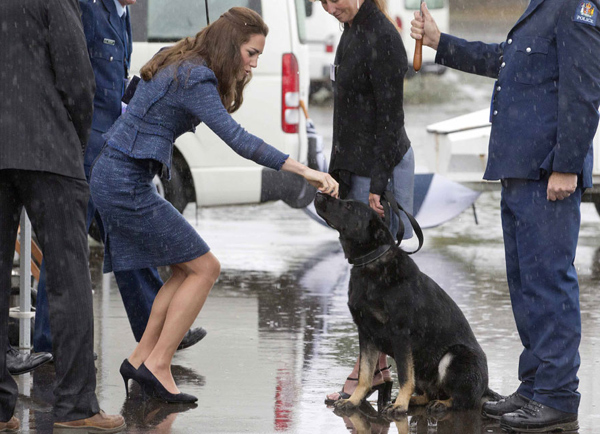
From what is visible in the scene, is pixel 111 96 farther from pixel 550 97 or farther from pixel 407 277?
pixel 550 97

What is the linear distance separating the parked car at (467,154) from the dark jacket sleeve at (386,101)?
173 inches

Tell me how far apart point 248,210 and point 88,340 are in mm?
7337

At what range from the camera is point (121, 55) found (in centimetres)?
584

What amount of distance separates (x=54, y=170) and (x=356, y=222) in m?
1.39

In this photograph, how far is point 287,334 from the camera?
6504 mm

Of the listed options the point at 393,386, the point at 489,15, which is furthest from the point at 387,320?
the point at 489,15

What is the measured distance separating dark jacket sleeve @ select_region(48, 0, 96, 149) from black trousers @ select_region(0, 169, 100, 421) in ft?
0.99

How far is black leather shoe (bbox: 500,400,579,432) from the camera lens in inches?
184

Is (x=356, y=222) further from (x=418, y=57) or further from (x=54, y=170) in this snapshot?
(x=54, y=170)

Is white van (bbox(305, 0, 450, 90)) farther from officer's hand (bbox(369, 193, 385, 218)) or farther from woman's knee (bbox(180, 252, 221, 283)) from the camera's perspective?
woman's knee (bbox(180, 252, 221, 283))

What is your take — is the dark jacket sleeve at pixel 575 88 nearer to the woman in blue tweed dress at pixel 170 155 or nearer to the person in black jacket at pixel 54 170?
the woman in blue tweed dress at pixel 170 155

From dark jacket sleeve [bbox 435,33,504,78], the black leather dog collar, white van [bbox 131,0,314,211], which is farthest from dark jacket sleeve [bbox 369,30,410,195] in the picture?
white van [bbox 131,0,314,211]

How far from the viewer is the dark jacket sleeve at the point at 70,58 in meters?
4.20

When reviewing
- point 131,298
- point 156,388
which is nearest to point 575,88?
point 156,388
